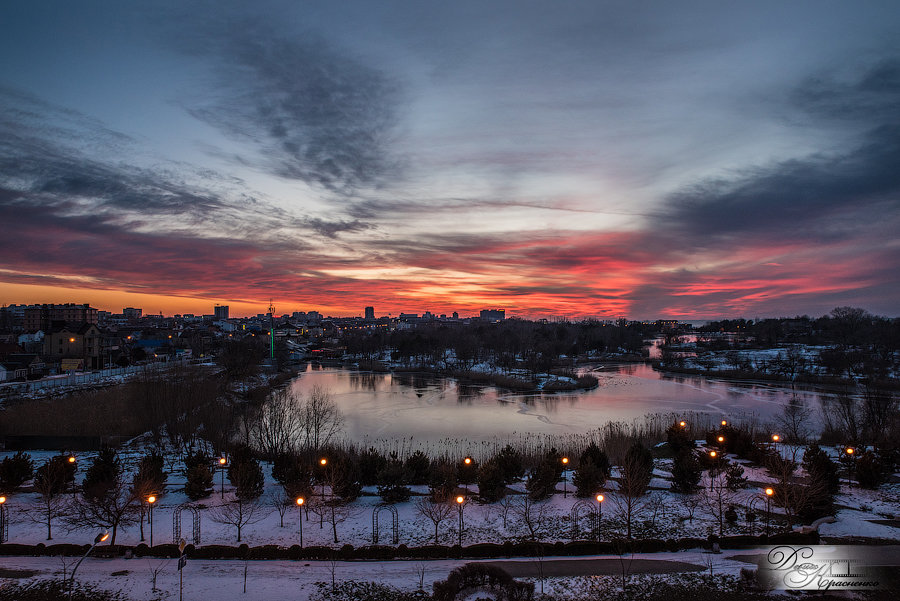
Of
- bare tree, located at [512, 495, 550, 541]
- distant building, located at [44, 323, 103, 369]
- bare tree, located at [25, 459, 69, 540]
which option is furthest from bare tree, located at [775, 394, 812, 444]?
distant building, located at [44, 323, 103, 369]

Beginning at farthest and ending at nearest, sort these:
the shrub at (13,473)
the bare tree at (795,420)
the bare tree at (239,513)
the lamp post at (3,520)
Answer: the bare tree at (795,420) → the shrub at (13,473) → the bare tree at (239,513) → the lamp post at (3,520)

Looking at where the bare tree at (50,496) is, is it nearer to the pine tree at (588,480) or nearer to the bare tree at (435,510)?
the bare tree at (435,510)

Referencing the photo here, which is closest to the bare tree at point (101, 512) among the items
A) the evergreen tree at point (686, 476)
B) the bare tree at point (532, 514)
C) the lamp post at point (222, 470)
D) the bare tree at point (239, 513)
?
the bare tree at point (239, 513)

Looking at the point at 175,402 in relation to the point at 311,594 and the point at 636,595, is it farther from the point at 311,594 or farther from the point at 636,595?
the point at 636,595

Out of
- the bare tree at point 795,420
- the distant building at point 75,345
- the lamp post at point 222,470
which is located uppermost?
the distant building at point 75,345

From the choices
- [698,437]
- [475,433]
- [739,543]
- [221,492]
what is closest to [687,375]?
[698,437]
